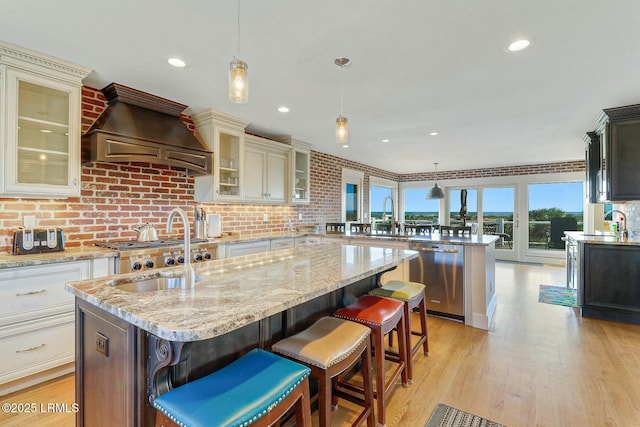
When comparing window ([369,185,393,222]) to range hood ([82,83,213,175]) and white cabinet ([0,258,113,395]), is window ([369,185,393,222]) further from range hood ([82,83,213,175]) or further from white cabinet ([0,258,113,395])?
white cabinet ([0,258,113,395])

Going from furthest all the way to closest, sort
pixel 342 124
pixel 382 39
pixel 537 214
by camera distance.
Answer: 1. pixel 537 214
2. pixel 342 124
3. pixel 382 39

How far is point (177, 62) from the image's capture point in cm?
234

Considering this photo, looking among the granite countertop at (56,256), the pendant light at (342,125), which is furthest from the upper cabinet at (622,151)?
the granite countertop at (56,256)

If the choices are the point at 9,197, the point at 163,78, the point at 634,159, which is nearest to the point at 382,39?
the point at 163,78

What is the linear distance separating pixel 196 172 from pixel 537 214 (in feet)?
24.6

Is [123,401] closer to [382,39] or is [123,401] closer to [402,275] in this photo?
[382,39]

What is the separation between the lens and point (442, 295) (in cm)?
338

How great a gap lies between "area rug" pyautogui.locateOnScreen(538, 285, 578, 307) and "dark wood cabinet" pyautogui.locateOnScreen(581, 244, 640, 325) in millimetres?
513

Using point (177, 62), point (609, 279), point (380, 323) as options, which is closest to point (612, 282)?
point (609, 279)

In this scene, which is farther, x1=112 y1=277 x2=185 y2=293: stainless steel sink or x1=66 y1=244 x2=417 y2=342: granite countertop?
x1=112 y1=277 x2=185 y2=293: stainless steel sink

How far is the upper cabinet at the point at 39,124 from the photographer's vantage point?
2.15 meters

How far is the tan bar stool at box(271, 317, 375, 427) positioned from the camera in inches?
51.3

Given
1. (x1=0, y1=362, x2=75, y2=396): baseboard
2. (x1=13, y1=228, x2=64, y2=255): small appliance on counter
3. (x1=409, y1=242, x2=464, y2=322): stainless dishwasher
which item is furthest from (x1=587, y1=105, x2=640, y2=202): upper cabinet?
(x1=0, y1=362, x2=75, y2=396): baseboard

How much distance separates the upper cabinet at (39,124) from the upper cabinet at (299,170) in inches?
103
